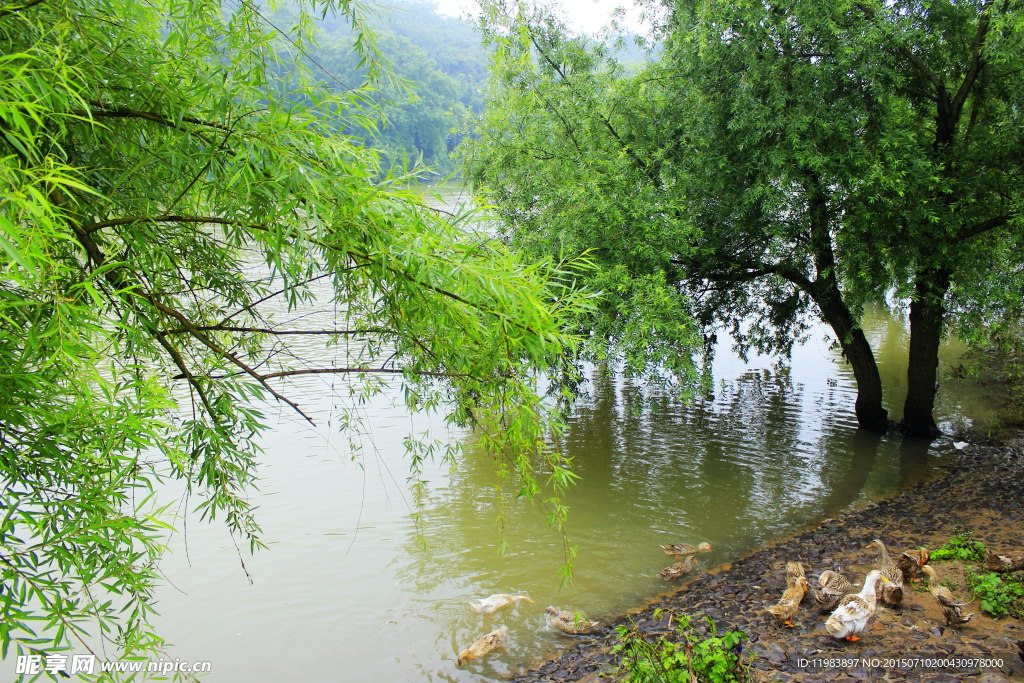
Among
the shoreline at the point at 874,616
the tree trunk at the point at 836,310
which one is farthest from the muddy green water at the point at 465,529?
the tree trunk at the point at 836,310

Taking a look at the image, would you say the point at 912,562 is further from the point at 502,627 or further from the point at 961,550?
the point at 502,627

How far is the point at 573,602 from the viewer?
20.6 feet

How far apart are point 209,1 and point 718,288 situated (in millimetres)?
8907

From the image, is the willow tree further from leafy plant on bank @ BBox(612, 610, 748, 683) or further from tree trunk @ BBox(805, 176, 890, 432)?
tree trunk @ BBox(805, 176, 890, 432)

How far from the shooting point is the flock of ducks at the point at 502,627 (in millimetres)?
5430

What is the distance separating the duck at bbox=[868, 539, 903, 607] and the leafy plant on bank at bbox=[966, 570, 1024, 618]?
0.56 m

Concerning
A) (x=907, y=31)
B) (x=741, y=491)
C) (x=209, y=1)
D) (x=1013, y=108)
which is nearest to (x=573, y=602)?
(x=741, y=491)

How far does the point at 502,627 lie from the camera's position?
5848mm

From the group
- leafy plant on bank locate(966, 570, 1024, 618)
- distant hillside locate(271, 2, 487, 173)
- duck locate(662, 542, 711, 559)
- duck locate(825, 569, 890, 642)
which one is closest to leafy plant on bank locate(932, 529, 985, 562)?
leafy plant on bank locate(966, 570, 1024, 618)

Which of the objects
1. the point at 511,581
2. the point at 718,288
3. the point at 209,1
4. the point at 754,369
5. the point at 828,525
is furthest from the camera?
the point at 754,369

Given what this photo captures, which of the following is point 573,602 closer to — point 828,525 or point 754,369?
point 828,525

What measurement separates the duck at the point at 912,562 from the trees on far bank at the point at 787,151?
3.69 metres

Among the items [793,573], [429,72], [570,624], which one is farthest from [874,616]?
[429,72]

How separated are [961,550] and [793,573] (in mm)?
1745
